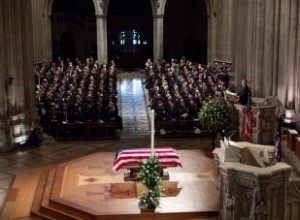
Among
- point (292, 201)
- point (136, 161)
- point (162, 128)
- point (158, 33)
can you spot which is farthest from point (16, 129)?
point (158, 33)

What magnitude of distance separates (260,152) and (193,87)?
510 inches

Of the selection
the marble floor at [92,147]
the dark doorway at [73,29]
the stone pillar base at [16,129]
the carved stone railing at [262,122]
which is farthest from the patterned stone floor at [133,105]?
the dark doorway at [73,29]

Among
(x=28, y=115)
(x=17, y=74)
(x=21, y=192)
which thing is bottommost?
(x=21, y=192)

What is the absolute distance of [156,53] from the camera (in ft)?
116

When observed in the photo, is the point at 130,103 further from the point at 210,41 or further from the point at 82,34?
the point at 82,34

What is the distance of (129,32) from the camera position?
4138 centimetres

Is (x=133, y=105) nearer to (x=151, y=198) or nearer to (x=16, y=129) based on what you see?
(x=16, y=129)

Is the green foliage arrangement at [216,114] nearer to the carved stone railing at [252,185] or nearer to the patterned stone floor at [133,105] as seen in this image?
the patterned stone floor at [133,105]

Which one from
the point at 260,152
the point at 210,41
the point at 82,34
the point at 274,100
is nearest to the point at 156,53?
the point at 210,41

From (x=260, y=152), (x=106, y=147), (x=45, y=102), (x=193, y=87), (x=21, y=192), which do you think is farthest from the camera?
(x=193, y=87)

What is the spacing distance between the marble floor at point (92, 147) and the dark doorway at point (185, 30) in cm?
1801

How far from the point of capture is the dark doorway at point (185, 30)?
40.5 metres

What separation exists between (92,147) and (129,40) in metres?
24.7

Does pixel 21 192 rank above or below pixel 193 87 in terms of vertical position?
below
